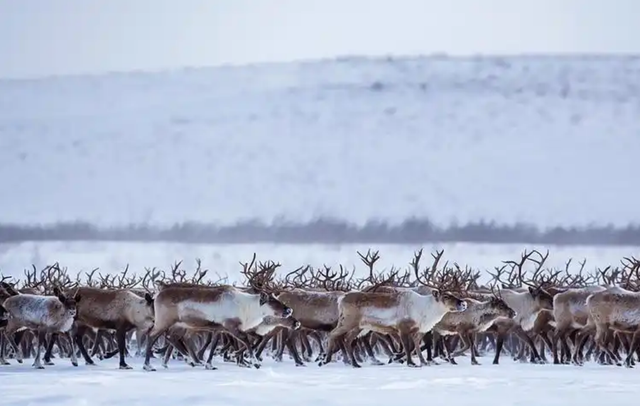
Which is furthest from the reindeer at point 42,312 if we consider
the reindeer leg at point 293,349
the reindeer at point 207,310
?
the reindeer leg at point 293,349

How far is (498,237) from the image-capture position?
167 ft

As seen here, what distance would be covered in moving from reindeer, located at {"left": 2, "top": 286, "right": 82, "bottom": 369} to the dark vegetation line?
3474 cm

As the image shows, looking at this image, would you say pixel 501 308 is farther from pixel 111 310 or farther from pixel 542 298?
pixel 111 310

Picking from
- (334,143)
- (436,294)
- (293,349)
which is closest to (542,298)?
(436,294)

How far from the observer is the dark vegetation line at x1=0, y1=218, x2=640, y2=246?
50.7 metres

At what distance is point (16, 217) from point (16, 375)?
40.0 metres

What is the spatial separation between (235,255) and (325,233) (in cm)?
493

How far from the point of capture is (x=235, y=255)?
1969 inches

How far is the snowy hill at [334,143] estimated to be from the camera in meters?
54.4

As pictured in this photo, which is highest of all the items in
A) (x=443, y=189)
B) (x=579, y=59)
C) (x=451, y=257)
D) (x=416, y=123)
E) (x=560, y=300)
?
(x=579, y=59)

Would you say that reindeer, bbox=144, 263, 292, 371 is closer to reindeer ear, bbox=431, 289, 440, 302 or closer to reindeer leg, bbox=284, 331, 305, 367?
reindeer leg, bbox=284, 331, 305, 367

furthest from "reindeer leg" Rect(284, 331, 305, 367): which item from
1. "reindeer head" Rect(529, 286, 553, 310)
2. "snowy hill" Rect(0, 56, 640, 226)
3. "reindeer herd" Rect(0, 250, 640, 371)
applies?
"snowy hill" Rect(0, 56, 640, 226)

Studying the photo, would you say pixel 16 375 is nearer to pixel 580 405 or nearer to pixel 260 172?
pixel 580 405

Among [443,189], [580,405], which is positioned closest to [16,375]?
[580,405]
